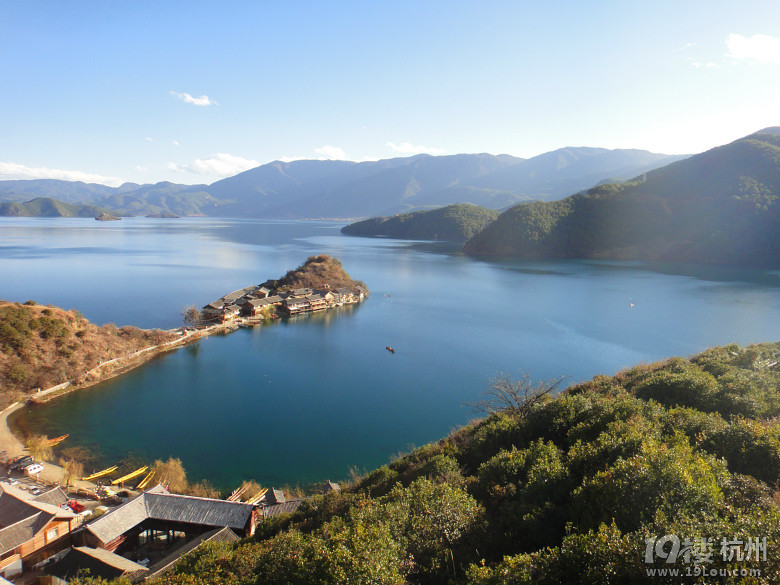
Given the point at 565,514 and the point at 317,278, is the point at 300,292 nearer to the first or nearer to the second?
Result: the point at 317,278

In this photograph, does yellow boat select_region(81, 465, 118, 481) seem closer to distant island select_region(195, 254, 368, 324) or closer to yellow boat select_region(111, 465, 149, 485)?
yellow boat select_region(111, 465, 149, 485)

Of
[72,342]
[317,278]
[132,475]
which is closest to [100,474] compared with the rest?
[132,475]

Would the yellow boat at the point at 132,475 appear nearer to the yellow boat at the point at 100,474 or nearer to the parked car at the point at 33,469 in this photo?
the yellow boat at the point at 100,474

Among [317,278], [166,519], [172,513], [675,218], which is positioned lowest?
[166,519]

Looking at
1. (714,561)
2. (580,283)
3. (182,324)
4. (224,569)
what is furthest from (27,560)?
(580,283)

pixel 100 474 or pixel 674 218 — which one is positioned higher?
pixel 674 218

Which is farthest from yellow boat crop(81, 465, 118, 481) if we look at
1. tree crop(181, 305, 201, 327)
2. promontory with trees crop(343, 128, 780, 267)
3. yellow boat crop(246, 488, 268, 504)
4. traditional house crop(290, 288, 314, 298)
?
promontory with trees crop(343, 128, 780, 267)

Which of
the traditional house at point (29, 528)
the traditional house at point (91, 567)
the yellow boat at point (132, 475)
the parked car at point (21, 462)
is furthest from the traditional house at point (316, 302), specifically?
the traditional house at point (91, 567)
